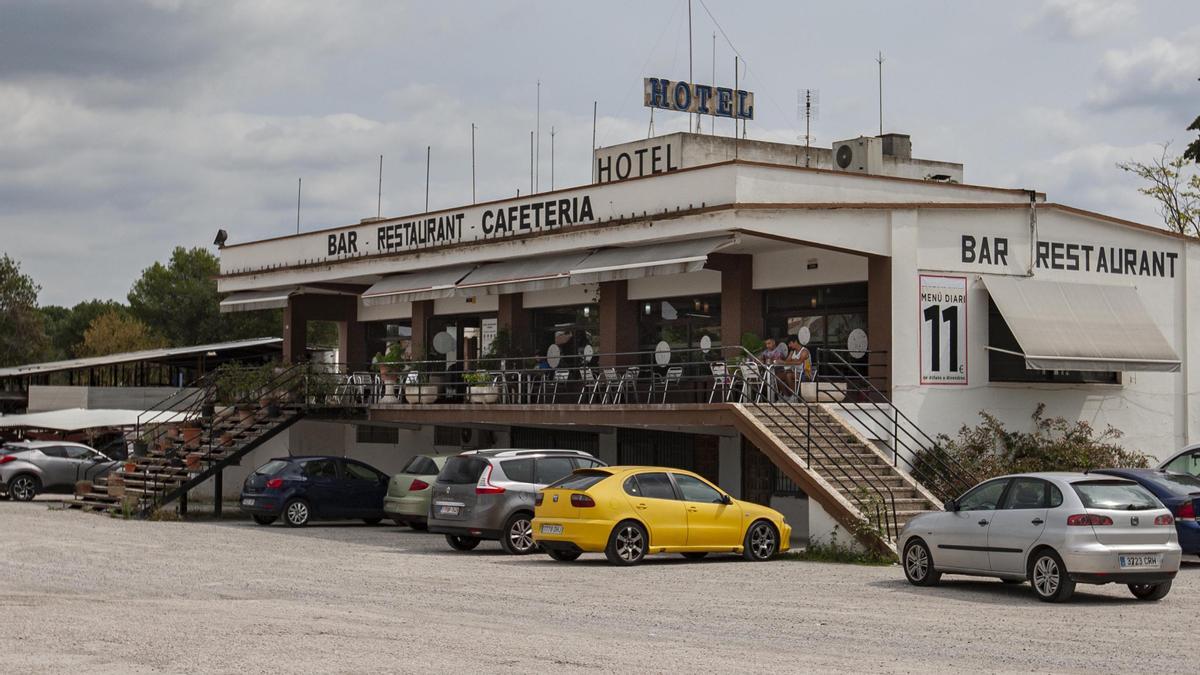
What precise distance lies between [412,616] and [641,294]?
18.5 m

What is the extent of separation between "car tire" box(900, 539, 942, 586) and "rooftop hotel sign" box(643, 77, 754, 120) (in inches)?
827

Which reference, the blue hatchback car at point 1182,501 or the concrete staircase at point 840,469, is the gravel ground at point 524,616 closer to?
the blue hatchback car at point 1182,501

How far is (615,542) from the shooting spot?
2020 centimetres

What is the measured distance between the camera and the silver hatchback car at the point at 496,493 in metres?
22.3

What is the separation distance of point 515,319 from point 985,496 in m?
19.3

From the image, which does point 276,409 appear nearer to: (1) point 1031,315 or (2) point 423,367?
(2) point 423,367

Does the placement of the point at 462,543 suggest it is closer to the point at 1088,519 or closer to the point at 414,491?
the point at 414,491

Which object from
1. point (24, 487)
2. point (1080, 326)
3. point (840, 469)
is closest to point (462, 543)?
point (840, 469)

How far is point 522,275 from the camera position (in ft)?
102

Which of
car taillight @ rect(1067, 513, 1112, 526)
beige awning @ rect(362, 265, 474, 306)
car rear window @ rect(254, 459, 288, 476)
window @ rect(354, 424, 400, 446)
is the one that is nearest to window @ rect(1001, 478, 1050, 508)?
car taillight @ rect(1067, 513, 1112, 526)

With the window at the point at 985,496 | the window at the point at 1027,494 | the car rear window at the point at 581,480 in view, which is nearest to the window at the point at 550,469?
the car rear window at the point at 581,480

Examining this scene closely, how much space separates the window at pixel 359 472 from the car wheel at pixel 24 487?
36.6 feet

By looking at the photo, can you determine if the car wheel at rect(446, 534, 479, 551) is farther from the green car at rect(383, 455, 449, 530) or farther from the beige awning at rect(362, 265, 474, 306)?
the beige awning at rect(362, 265, 474, 306)

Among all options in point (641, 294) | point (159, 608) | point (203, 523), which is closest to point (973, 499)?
point (159, 608)
